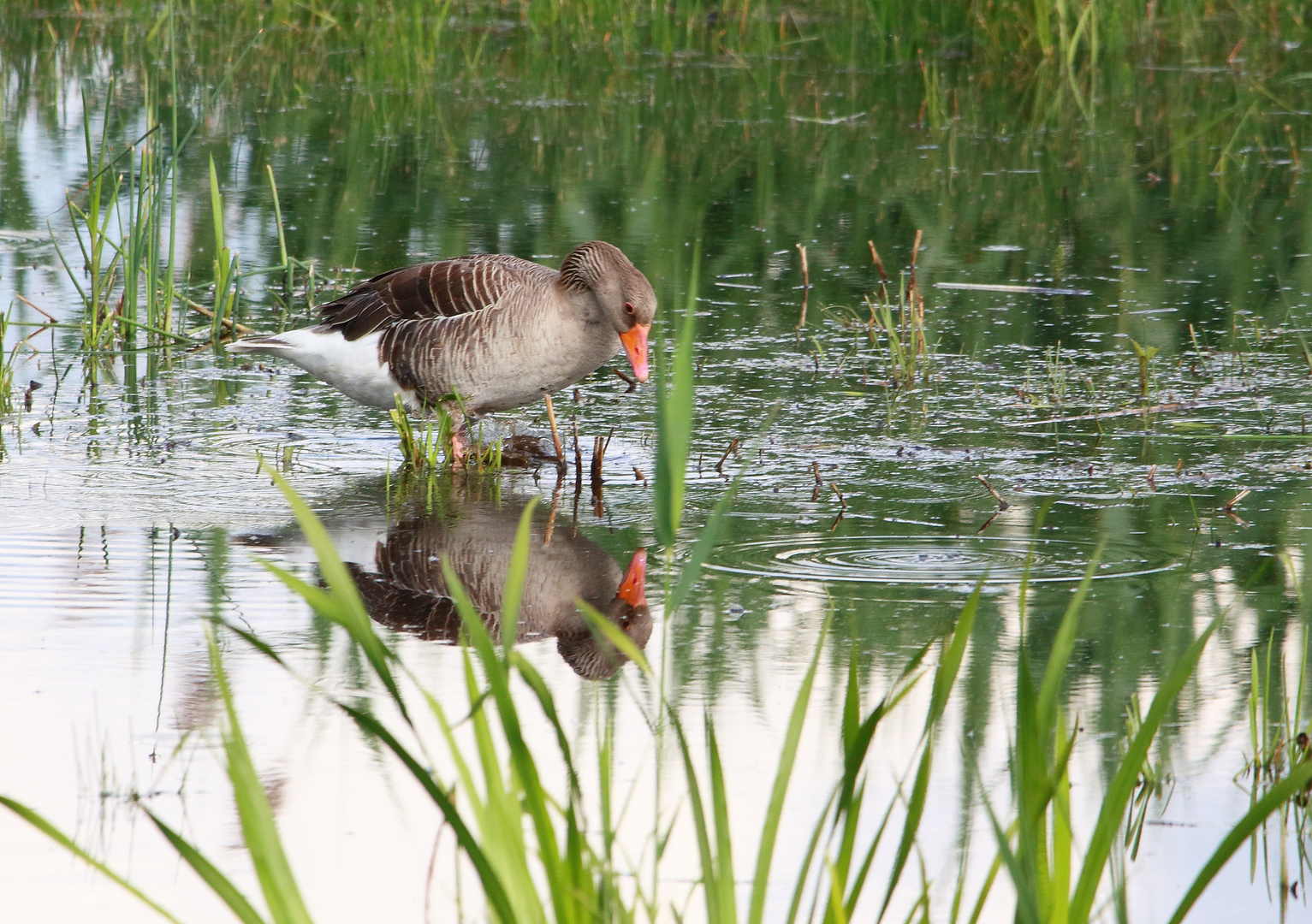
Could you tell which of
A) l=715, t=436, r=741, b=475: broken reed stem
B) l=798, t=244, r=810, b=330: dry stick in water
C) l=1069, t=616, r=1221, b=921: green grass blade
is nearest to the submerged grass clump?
l=798, t=244, r=810, b=330: dry stick in water

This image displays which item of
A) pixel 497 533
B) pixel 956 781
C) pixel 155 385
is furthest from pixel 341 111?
pixel 956 781

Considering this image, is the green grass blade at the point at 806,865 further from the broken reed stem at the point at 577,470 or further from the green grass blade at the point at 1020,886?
the broken reed stem at the point at 577,470

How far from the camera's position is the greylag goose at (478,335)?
6.25 m

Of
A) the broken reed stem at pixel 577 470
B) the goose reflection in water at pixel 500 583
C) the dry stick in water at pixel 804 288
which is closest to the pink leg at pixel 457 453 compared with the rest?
the broken reed stem at pixel 577 470

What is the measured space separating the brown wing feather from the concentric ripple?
1621 millimetres

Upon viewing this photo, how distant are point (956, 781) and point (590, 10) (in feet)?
48.8

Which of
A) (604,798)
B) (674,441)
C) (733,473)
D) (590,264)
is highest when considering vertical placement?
(590,264)

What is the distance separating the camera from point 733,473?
245 inches

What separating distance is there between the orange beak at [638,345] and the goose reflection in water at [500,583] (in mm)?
786

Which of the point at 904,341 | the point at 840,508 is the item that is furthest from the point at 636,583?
the point at 904,341

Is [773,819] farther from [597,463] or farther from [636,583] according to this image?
[597,463]

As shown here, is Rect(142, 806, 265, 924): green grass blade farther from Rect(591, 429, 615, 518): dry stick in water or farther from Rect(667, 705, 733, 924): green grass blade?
Rect(591, 429, 615, 518): dry stick in water

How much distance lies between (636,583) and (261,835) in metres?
2.89

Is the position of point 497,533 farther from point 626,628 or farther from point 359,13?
point 359,13
